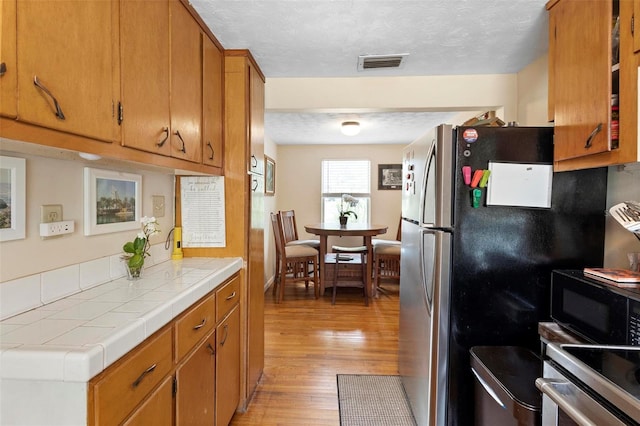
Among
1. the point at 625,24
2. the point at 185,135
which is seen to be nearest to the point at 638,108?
the point at 625,24

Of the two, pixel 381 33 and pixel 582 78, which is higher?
pixel 381 33

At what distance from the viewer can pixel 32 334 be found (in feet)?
2.90

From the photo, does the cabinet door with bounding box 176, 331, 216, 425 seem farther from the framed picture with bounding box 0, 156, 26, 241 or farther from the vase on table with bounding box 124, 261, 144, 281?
the framed picture with bounding box 0, 156, 26, 241

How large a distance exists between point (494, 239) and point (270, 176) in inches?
145

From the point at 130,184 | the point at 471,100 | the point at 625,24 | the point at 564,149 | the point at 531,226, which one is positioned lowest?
the point at 531,226

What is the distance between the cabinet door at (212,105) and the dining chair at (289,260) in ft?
7.31

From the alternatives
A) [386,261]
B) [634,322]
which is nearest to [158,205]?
[634,322]

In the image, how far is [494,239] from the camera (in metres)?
1.56

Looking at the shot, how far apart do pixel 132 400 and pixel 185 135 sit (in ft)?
3.61

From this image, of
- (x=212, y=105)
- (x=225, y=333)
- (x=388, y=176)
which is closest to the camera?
(x=225, y=333)

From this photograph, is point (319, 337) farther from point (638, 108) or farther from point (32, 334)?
point (638, 108)

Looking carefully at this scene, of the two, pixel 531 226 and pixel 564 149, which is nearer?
pixel 564 149

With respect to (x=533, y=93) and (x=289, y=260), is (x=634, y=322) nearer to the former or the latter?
(x=533, y=93)

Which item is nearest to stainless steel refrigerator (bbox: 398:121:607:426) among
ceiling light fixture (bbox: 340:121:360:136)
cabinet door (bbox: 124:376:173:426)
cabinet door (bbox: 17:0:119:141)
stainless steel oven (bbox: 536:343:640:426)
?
stainless steel oven (bbox: 536:343:640:426)
